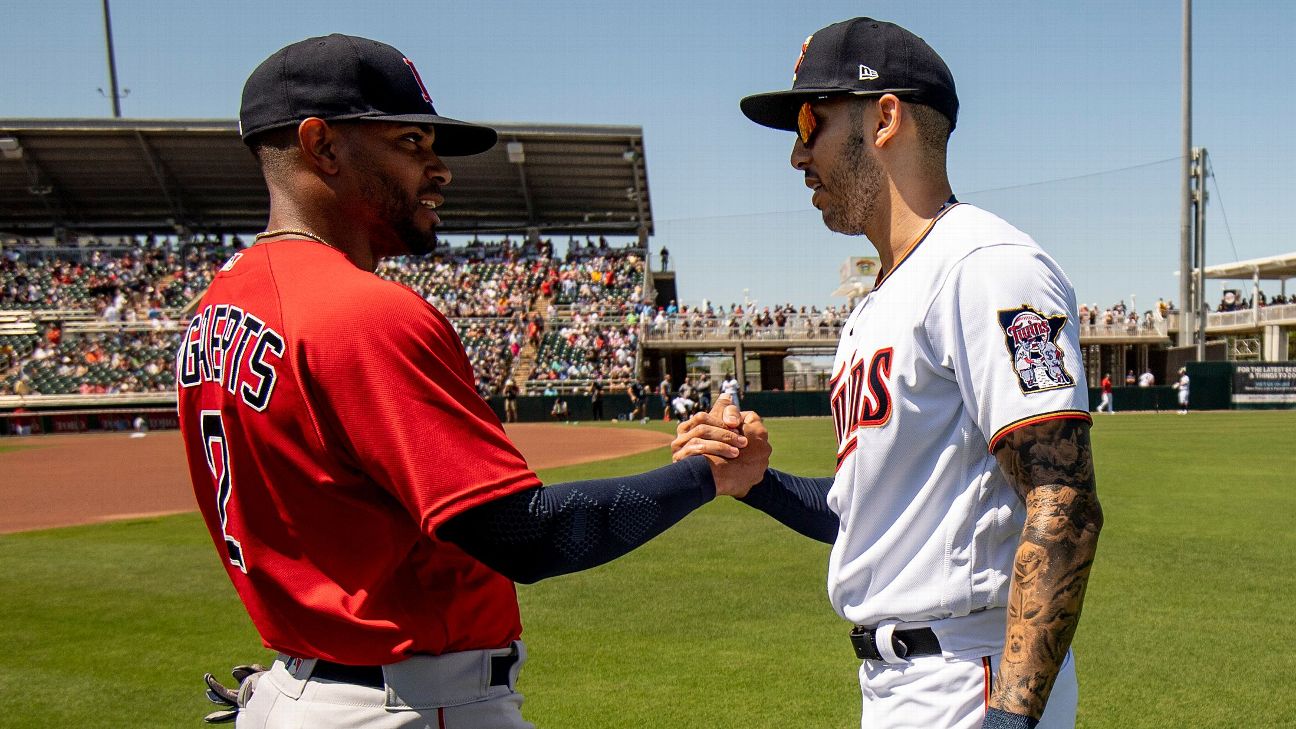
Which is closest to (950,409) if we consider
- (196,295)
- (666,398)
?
(666,398)

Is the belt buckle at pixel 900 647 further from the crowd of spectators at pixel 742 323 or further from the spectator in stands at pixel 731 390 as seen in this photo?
the crowd of spectators at pixel 742 323

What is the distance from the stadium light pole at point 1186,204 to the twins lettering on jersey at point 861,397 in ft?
127

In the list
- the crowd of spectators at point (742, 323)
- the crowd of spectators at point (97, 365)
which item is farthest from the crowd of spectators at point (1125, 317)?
the crowd of spectators at point (97, 365)

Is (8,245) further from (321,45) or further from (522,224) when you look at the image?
(321,45)

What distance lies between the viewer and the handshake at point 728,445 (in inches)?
84.7

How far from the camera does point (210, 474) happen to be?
1.96 m

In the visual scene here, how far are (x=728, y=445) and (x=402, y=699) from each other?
A: 0.88 m

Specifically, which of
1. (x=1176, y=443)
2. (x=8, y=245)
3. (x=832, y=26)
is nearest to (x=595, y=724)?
(x=832, y=26)

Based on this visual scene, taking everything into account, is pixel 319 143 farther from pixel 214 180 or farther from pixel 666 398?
pixel 214 180

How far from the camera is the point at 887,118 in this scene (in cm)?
212

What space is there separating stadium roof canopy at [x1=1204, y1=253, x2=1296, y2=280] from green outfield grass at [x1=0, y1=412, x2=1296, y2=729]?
5030 cm

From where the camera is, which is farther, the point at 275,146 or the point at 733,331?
the point at 733,331

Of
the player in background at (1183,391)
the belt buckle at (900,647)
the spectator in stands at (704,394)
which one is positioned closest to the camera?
the belt buckle at (900,647)

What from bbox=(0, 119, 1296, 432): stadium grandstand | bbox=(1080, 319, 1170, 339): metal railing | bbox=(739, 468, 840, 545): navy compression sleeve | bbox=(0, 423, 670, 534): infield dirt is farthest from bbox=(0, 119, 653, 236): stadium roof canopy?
bbox=(739, 468, 840, 545): navy compression sleeve
